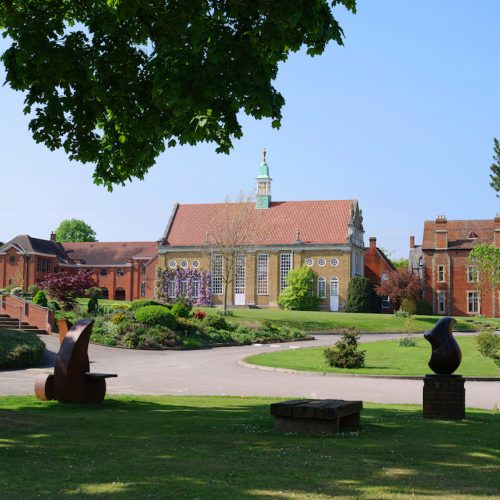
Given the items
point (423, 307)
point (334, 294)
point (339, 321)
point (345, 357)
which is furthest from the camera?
point (423, 307)

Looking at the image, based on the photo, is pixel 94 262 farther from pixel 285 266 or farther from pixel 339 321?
pixel 339 321

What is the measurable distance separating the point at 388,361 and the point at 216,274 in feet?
159

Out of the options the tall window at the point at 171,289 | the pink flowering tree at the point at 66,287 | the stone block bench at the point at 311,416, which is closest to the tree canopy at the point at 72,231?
the tall window at the point at 171,289

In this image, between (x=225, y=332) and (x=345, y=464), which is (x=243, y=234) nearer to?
(x=225, y=332)

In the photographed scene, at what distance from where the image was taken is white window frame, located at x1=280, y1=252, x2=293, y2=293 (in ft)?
240

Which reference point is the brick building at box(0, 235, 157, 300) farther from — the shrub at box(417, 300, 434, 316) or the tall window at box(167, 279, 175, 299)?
the shrub at box(417, 300, 434, 316)

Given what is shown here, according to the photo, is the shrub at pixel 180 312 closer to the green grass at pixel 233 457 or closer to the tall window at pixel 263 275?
the green grass at pixel 233 457

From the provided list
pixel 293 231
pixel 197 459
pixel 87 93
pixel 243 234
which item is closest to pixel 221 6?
pixel 87 93

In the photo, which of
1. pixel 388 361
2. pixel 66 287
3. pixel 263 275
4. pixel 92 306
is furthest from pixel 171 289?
pixel 388 361

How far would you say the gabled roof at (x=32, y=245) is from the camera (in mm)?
85625

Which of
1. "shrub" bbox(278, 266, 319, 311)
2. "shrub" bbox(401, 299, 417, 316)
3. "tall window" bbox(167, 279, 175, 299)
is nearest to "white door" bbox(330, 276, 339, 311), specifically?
"shrub" bbox(278, 266, 319, 311)

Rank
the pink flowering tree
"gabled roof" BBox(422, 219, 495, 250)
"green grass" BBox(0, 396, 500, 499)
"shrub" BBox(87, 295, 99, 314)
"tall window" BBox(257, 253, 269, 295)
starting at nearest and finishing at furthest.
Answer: "green grass" BBox(0, 396, 500, 499)
"shrub" BBox(87, 295, 99, 314)
the pink flowering tree
"tall window" BBox(257, 253, 269, 295)
"gabled roof" BBox(422, 219, 495, 250)

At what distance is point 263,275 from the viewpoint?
74.1 metres

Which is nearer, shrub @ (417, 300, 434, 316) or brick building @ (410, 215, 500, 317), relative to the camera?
shrub @ (417, 300, 434, 316)
